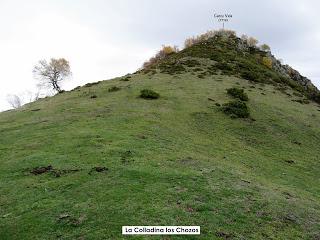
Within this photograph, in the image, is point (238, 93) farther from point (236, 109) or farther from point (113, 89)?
point (113, 89)

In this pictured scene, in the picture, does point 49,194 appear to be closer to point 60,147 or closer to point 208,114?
point 60,147

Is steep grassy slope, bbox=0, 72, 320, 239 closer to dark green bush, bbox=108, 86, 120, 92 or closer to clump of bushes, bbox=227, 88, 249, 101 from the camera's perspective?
clump of bushes, bbox=227, 88, 249, 101

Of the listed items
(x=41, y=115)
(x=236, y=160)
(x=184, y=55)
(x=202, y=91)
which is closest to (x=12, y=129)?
(x=41, y=115)

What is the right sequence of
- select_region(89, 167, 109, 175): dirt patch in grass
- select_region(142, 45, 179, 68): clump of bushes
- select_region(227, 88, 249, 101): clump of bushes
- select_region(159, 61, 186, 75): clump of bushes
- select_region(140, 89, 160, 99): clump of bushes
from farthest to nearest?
select_region(142, 45, 179, 68): clump of bushes, select_region(159, 61, 186, 75): clump of bushes, select_region(227, 88, 249, 101): clump of bushes, select_region(140, 89, 160, 99): clump of bushes, select_region(89, 167, 109, 175): dirt patch in grass

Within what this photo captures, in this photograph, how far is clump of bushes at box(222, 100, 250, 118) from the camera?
42.2 m

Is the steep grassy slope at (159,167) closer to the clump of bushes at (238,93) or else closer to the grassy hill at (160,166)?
the grassy hill at (160,166)

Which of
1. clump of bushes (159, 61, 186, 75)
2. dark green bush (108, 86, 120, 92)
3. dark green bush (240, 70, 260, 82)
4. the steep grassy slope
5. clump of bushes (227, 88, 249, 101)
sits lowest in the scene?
the steep grassy slope

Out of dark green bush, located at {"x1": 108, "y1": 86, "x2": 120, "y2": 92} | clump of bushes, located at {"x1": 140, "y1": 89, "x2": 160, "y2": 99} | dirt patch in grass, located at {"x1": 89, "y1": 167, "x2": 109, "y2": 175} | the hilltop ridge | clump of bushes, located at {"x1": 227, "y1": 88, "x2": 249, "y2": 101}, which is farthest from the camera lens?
the hilltop ridge

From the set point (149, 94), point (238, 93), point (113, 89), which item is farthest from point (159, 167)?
point (113, 89)

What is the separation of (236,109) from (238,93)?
6496 mm

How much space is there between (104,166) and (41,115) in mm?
21047

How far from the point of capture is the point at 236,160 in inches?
1155

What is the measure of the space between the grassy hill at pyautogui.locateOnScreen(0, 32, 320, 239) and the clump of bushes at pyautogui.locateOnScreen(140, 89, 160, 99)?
0.73 m

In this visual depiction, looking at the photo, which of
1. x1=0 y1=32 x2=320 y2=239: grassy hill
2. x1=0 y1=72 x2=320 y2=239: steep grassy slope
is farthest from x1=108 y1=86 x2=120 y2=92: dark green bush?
x1=0 y1=72 x2=320 y2=239: steep grassy slope
